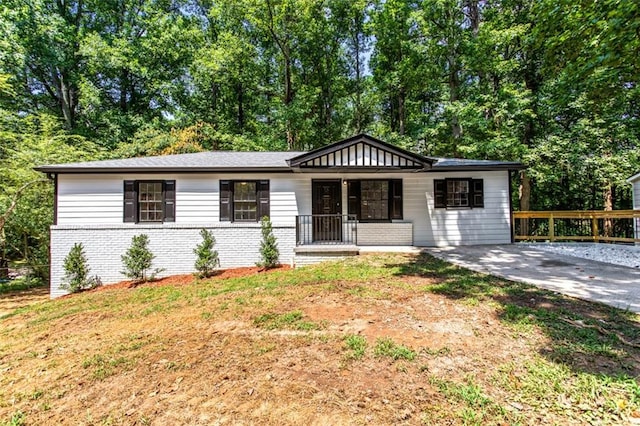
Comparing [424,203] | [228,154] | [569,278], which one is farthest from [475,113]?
[228,154]

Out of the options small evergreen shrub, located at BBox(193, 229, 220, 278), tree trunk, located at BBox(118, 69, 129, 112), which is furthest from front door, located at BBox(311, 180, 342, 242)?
tree trunk, located at BBox(118, 69, 129, 112)

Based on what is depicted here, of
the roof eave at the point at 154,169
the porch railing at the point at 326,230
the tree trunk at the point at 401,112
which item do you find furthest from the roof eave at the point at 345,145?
the tree trunk at the point at 401,112

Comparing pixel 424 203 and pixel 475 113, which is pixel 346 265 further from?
pixel 475 113

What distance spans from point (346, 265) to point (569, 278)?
15.9 feet

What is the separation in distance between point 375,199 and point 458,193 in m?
3.02

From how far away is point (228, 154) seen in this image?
1163 cm

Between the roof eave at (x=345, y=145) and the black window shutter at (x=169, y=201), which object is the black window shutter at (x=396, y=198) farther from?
the black window shutter at (x=169, y=201)

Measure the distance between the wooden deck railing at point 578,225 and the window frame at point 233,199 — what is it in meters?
9.24

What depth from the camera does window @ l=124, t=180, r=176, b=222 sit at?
9039 mm

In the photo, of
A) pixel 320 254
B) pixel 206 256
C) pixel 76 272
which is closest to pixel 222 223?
pixel 206 256

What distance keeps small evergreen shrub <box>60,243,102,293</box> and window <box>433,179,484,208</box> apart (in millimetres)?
11646

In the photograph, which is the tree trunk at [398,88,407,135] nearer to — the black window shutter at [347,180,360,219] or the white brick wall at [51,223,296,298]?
the black window shutter at [347,180,360,219]

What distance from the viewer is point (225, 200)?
932 centimetres

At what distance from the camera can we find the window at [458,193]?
10.1 meters
